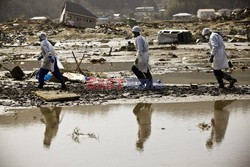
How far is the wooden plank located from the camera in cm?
1100

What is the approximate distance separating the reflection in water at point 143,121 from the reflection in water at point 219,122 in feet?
3.26

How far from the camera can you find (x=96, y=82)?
553 inches

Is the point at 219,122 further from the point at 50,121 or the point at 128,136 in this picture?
the point at 50,121

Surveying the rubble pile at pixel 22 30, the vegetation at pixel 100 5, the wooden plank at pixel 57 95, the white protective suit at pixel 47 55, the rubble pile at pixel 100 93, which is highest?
the white protective suit at pixel 47 55

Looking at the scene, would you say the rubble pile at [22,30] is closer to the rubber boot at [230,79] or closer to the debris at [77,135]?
the rubber boot at [230,79]

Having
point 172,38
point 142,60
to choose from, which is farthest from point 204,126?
point 172,38

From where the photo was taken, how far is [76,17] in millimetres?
53594

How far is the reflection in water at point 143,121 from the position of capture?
25.1 feet

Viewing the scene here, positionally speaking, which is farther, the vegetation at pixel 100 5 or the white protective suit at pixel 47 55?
the vegetation at pixel 100 5

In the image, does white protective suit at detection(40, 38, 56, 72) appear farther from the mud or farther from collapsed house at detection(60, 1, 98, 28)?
collapsed house at detection(60, 1, 98, 28)

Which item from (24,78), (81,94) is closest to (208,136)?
(81,94)

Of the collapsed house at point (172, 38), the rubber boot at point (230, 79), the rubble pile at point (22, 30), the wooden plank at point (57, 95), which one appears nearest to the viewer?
the wooden plank at point (57, 95)

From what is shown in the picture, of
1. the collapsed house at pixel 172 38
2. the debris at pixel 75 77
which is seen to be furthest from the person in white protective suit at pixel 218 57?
the collapsed house at pixel 172 38

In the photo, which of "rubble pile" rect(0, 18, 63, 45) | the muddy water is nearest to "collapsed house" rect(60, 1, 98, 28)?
"rubble pile" rect(0, 18, 63, 45)
